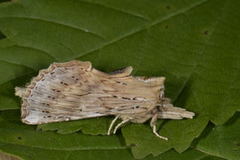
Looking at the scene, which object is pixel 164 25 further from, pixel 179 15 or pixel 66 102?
pixel 66 102

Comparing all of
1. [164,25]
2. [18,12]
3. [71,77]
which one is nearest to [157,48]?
[164,25]

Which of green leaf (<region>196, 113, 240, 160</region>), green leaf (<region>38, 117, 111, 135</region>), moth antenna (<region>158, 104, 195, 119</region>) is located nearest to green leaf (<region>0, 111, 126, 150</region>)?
green leaf (<region>38, 117, 111, 135</region>)

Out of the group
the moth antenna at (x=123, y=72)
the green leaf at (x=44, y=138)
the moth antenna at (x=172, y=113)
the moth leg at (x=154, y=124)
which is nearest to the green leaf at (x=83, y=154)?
the green leaf at (x=44, y=138)

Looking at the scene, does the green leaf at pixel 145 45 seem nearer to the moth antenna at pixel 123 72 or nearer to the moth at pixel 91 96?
the moth at pixel 91 96

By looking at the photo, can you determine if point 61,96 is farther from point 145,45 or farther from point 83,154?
point 145,45

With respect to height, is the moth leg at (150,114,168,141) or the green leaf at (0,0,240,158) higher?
the green leaf at (0,0,240,158)

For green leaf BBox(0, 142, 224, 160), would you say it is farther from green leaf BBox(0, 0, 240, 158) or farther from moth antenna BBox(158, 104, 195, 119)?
moth antenna BBox(158, 104, 195, 119)
